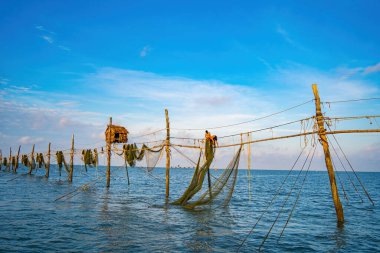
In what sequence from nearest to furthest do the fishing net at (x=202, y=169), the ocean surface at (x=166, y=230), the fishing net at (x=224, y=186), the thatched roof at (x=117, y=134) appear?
the ocean surface at (x=166, y=230) < the fishing net at (x=224, y=186) < the fishing net at (x=202, y=169) < the thatched roof at (x=117, y=134)

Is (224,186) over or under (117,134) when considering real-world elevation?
under

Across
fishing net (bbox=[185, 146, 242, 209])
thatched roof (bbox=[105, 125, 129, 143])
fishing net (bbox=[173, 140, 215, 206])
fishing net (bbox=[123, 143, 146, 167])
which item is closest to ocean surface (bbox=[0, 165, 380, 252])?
fishing net (bbox=[185, 146, 242, 209])

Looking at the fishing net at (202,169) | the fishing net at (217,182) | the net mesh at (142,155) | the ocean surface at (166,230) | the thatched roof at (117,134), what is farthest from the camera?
the thatched roof at (117,134)

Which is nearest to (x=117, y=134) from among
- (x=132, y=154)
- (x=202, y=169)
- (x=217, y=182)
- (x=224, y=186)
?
(x=132, y=154)

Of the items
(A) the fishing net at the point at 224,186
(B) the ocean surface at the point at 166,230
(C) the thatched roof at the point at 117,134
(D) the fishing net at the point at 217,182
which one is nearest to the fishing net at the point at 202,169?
(D) the fishing net at the point at 217,182

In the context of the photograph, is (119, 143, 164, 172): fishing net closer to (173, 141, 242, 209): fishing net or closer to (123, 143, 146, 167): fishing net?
(123, 143, 146, 167): fishing net

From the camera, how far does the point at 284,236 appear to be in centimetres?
1296

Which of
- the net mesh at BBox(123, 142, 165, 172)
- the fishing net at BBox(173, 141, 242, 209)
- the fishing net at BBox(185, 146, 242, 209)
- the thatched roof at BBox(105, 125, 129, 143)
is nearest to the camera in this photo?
the fishing net at BBox(185, 146, 242, 209)

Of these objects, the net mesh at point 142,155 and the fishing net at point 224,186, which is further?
the net mesh at point 142,155

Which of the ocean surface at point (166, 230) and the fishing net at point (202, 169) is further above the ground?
the fishing net at point (202, 169)

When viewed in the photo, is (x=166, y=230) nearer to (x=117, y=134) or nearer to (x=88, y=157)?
Result: (x=117, y=134)

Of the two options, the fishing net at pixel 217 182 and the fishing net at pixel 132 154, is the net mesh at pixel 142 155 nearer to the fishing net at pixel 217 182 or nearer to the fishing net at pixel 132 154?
the fishing net at pixel 132 154

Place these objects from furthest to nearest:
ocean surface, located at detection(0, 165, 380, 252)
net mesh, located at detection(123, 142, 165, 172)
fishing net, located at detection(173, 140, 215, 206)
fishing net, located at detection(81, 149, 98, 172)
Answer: fishing net, located at detection(81, 149, 98, 172), net mesh, located at detection(123, 142, 165, 172), fishing net, located at detection(173, 140, 215, 206), ocean surface, located at detection(0, 165, 380, 252)

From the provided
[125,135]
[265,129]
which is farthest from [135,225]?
[125,135]
